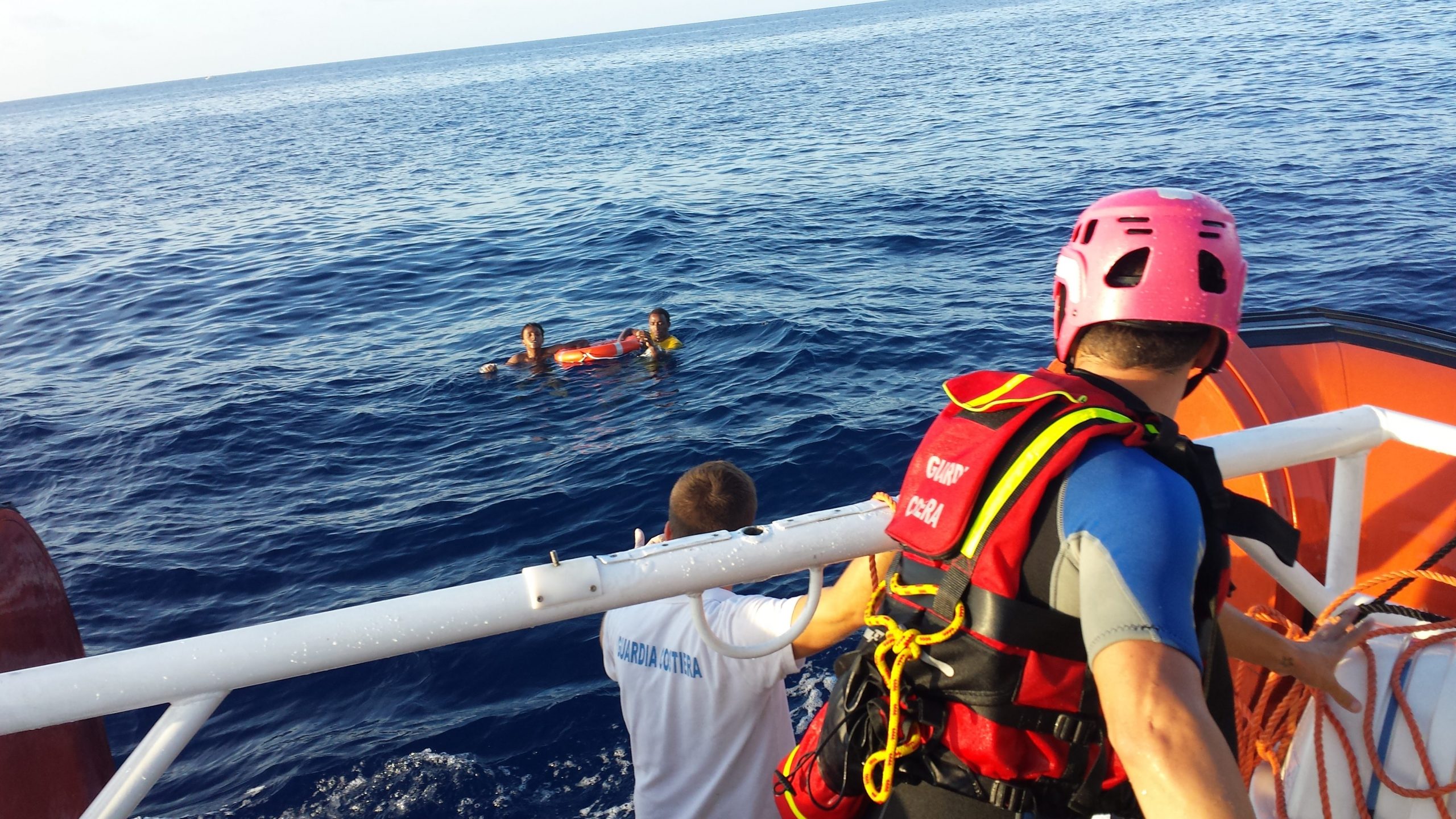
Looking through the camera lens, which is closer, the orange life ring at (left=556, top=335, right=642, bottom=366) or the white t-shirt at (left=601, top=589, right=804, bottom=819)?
the white t-shirt at (left=601, top=589, right=804, bottom=819)

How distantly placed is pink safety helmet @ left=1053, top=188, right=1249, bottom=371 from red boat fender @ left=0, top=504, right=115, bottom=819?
2204mm

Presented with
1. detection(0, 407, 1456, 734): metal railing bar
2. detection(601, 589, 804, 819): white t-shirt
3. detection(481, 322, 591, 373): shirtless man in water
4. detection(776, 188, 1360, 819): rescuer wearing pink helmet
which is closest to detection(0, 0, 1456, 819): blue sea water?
detection(481, 322, 591, 373): shirtless man in water

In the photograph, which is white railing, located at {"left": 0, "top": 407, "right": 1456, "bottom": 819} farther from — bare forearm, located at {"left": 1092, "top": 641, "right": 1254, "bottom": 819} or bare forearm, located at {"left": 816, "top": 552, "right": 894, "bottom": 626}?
bare forearm, located at {"left": 1092, "top": 641, "right": 1254, "bottom": 819}

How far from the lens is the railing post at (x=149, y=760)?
1.68 m

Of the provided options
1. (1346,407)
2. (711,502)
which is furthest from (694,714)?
(1346,407)

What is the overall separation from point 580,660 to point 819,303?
8.52 metres

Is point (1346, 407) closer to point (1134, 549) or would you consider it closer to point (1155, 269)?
point (1155, 269)

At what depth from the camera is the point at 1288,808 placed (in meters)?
2.35

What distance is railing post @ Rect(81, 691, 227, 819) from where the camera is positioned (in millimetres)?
1683

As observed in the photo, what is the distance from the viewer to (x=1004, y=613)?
58.7 inches

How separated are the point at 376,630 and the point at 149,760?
0.43 metres

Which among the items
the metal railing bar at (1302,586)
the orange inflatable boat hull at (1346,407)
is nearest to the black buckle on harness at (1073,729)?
the metal railing bar at (1302,586)

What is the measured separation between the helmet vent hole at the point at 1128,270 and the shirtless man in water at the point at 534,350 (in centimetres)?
1042

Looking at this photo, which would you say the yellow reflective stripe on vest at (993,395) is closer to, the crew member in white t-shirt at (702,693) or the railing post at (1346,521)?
the crew member in white t-shirt at (702,693)
